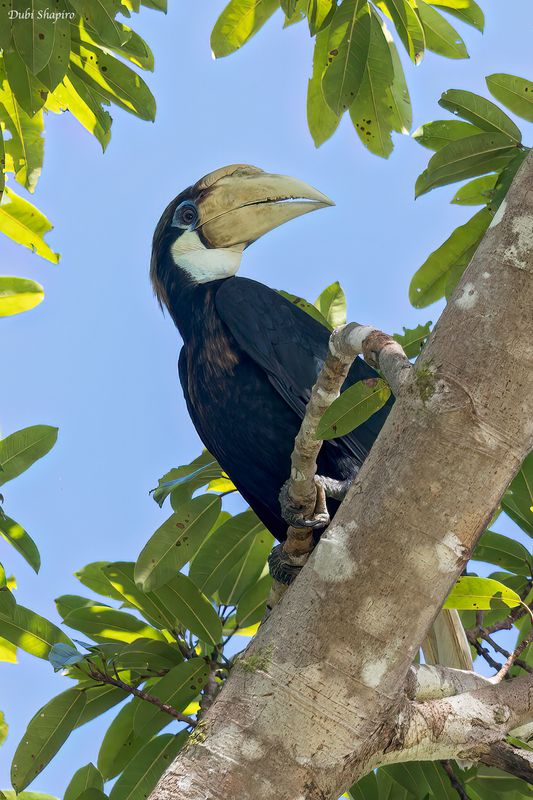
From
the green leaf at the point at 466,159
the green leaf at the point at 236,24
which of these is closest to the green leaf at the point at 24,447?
the green leaf at the point at 236,24

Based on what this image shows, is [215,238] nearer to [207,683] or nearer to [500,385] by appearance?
[207,683]

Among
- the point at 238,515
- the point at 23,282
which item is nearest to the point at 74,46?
the point at 23,282

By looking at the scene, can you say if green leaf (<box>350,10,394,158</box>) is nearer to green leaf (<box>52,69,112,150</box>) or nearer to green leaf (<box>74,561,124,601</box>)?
green leaf (<box>52,69,112,150</box>)

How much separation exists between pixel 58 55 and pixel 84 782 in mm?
2633

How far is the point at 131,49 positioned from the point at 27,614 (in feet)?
6.96

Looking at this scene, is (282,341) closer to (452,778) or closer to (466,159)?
(466,159)

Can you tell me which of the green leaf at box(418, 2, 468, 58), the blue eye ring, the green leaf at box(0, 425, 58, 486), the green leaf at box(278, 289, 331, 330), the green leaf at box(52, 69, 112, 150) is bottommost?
the green leaf at box(0, 425, 58, 486)

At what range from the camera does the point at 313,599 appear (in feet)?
7.17

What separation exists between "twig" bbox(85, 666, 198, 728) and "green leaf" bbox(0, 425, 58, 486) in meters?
0.90

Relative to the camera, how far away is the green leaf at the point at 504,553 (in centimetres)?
378

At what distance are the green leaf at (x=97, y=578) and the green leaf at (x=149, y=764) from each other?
2.15 feet

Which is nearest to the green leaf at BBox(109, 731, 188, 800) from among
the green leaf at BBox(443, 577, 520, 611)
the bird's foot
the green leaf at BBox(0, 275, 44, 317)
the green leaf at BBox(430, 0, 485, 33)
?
the bird's foot

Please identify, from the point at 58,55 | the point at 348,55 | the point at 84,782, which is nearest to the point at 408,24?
the point at 348,55

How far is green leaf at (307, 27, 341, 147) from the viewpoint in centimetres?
382
